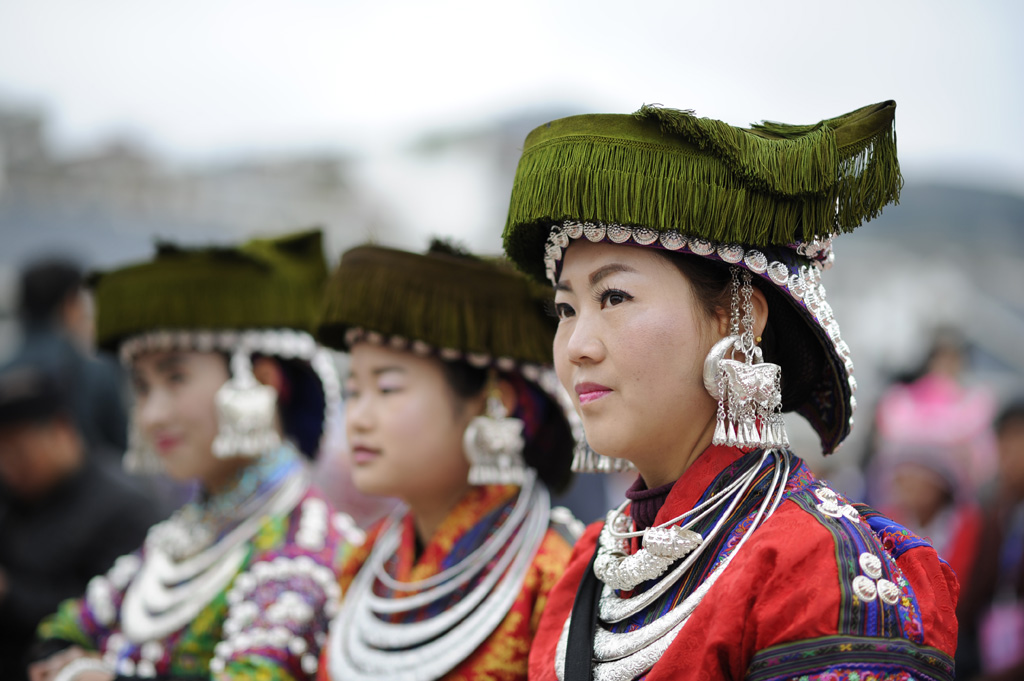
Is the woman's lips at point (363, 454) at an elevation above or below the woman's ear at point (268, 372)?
above

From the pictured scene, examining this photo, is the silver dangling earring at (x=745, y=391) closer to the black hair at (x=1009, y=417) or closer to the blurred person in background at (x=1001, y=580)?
the blurred person in background at (x=1001, y=580)

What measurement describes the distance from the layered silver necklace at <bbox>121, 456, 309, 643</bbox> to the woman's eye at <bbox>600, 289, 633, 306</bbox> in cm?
194

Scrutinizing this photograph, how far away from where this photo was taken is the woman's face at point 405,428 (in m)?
2.88

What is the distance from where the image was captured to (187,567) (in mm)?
3469

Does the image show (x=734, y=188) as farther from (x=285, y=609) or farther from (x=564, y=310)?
(x=285, y=609)

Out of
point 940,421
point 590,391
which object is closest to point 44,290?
point 590,391

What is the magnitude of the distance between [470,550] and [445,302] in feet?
2.31

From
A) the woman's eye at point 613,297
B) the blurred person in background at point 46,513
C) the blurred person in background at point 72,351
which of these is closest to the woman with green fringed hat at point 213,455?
the blurred person in background at point 46,513

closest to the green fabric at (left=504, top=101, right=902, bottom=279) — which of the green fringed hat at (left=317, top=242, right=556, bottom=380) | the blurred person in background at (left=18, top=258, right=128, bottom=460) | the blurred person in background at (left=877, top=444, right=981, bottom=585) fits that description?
the green fringed hat at (left=317, top=242, right=556, bottom=380)

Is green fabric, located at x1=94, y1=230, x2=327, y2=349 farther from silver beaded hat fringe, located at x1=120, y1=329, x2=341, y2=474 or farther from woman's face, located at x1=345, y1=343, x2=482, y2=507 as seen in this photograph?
woman's face, located at x1=345, y1=343, x2=482, y2=507

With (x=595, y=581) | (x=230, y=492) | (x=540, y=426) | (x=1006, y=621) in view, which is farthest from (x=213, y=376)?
(x=1006, y=621)

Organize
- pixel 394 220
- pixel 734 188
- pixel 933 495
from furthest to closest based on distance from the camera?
pixel 394 220 < pixel 933 495 < pixel 734 188

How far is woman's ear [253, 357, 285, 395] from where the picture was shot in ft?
12.2

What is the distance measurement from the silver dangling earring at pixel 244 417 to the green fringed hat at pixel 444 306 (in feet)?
2.38
